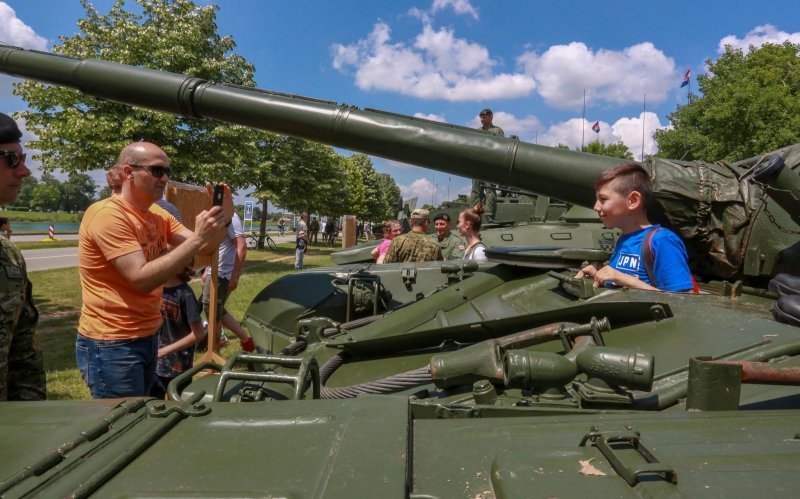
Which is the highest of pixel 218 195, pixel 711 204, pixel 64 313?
pixel 711 204

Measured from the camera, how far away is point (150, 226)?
111 inches

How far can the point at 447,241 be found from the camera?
739 cm

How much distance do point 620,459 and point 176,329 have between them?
4.38m

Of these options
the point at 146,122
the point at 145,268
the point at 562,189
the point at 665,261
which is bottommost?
the point at 145,268

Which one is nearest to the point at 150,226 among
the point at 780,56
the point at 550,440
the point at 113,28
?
the point at 550,440

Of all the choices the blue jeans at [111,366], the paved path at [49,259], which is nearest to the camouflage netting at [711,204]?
the blue jeans at [111,366]

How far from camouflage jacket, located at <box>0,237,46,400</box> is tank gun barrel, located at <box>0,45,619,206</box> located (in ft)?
6.48

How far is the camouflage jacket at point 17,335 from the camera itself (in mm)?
2109

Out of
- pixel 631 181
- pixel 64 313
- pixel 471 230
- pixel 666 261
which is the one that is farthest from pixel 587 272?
pixel 64 313

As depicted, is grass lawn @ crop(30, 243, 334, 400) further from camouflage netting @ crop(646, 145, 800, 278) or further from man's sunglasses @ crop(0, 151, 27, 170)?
camouflage netting @ crop(646, 145, 800, 278)

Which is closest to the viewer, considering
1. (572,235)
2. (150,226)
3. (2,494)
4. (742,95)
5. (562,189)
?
(2,494)

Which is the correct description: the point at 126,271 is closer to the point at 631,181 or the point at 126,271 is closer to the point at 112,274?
the point at 112,274

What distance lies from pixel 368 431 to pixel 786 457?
0.88 metres

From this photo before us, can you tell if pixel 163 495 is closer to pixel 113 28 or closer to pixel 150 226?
pixel 150 226
